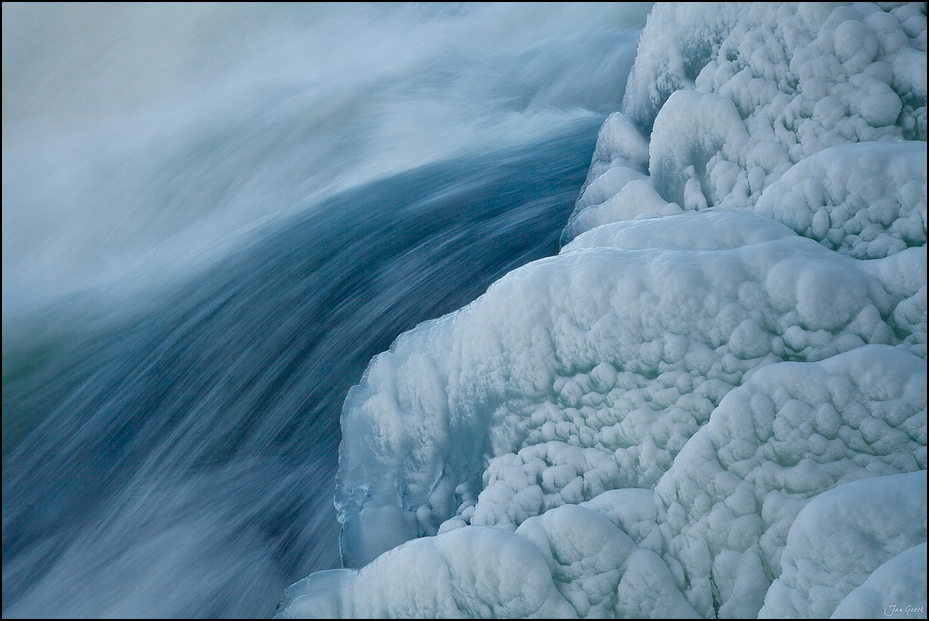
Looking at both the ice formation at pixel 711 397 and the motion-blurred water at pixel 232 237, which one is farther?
the motion-blurred water at pixel 232 237

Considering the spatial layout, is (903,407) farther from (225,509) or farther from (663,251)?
(225,509)

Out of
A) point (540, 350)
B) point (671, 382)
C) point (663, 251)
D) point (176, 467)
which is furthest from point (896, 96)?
point (176, 467)

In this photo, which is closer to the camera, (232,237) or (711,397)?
(711,397)

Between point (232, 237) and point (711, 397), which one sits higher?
point (232, 237)

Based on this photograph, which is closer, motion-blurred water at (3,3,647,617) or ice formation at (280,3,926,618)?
ice formation at (280,3,926,618)
